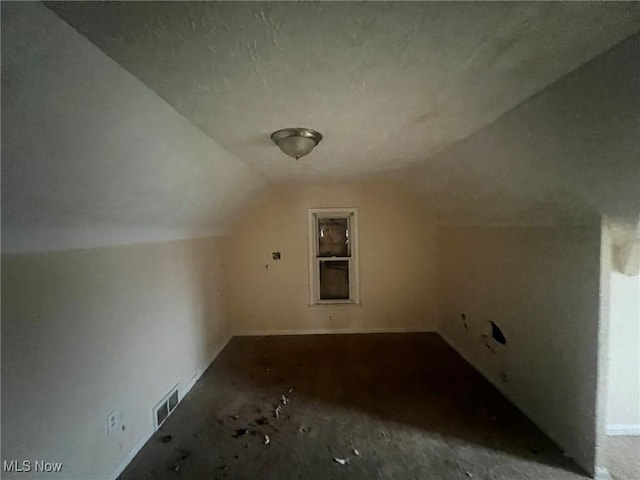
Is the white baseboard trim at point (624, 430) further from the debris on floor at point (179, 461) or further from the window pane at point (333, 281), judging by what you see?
the window pane at point (333, 281)

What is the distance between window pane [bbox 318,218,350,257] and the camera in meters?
4.64

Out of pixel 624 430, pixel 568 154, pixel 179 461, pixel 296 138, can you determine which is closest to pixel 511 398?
pixel 624 430

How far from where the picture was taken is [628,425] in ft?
7.29

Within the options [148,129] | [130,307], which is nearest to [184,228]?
[130,307]

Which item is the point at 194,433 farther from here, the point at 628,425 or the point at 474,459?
the point at 628,425

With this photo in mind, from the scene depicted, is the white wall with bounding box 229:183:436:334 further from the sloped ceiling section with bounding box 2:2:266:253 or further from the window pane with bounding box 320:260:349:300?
the sloped ceiling section with bounding box 2:2:266:253

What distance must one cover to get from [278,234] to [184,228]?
65.6 inches

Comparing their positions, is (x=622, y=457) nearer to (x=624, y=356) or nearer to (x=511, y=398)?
(x=624, y=356)

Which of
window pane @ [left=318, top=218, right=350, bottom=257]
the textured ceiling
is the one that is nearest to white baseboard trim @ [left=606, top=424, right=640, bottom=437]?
the textured ceiling

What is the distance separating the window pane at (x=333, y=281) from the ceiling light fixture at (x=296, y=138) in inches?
108

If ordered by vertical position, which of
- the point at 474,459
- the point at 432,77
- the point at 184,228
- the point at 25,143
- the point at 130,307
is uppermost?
the point at 432,77

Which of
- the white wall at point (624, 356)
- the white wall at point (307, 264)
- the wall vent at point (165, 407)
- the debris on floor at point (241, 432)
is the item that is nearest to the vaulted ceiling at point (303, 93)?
the white wall at point (624, 356)

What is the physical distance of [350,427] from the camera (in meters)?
2.40

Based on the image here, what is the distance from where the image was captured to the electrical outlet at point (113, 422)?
188 centimetres
